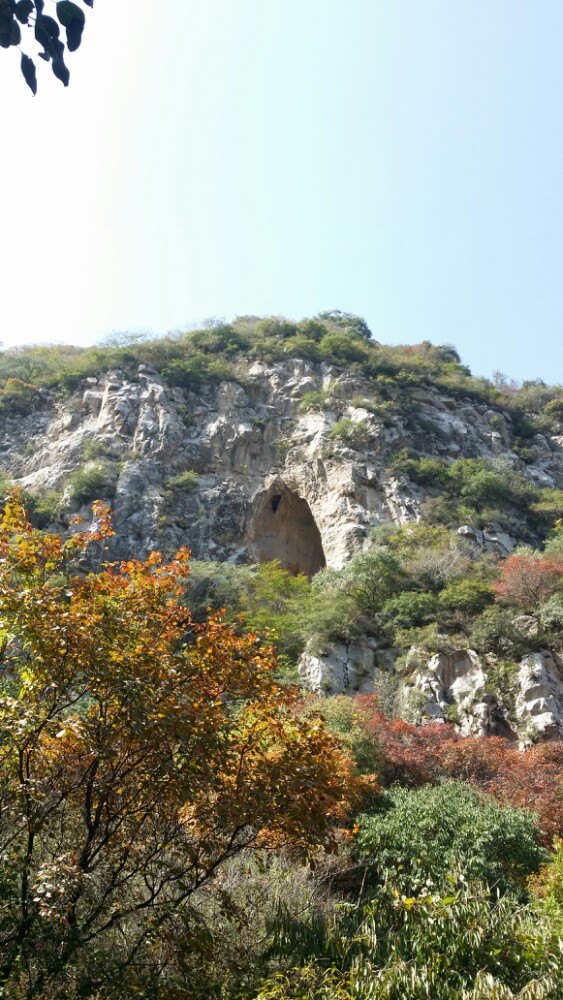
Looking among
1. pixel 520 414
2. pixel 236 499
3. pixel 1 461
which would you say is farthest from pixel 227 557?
pixel 520 414

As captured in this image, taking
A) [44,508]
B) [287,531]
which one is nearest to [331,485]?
[287,531]

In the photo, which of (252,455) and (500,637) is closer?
(500,637)

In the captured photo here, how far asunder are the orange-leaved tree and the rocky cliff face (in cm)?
1784

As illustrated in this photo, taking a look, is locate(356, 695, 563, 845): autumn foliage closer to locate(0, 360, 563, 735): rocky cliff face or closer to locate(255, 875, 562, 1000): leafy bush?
locate(255, 875, 562, 1000): leafy bush

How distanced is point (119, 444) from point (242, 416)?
566 cm

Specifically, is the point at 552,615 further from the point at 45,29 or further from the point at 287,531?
the point at 45,29

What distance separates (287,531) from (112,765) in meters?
23.0

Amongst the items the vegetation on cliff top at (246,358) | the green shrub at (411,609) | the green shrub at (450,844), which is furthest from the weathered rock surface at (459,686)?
the vegetation on cliff top at (246,358)

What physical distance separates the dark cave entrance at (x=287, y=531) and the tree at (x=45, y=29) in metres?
24.3

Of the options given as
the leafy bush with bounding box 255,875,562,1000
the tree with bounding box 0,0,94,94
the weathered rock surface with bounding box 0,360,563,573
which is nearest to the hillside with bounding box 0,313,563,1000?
the leafy bush with bounding box 255,875,562,1000

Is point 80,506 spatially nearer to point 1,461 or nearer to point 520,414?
point 1,461

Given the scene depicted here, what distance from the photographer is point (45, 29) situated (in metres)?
2.98

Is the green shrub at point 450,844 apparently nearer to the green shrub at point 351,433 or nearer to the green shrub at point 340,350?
the green shrub at point 351,433

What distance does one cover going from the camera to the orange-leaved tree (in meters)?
5.04
